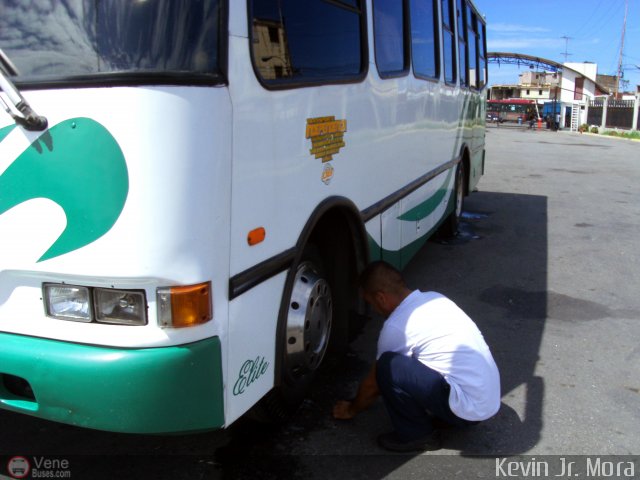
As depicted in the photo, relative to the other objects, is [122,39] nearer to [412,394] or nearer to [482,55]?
[412,394]

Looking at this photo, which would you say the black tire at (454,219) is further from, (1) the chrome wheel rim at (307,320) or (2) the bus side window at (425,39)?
(1) the chrome wheel rim at (307,320)

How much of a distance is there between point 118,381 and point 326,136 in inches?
63.4

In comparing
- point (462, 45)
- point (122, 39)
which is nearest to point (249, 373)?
point (122, 39)

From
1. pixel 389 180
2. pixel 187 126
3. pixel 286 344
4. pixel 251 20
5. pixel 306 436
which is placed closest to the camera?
pixel 187 126

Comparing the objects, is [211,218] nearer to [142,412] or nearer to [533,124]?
[142,412]

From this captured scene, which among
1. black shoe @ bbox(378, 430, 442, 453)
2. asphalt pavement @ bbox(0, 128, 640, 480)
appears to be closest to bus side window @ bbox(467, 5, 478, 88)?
asphalt pavement @ bbox(0, 128, 640, 480)

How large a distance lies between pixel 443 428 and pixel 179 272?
76.4 inches

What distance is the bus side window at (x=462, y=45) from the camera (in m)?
7.26

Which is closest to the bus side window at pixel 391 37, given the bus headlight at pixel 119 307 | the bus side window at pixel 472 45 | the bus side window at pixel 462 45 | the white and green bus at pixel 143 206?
the white and green bus at pixel 143 206

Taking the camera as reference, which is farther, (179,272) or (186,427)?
(186,427)

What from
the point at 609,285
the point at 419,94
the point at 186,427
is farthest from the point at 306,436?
the point at 609,285

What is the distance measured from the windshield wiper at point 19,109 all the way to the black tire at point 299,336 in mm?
1272

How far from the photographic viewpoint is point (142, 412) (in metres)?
2.13

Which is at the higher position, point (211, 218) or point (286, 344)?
point (211, 218)
